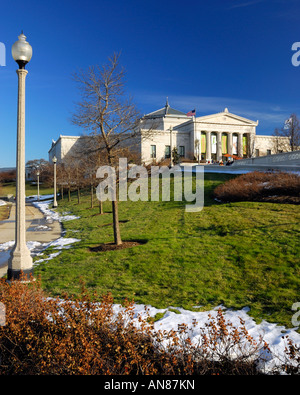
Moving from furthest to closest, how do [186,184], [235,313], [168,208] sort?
1. [186,184]
2. [168,208]
3. [235,313]

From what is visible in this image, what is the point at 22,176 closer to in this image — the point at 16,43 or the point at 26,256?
the point at 26,256

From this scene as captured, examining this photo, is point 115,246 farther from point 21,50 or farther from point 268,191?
point 268,191

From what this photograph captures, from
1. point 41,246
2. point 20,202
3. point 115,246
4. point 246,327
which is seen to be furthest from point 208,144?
point 246,327

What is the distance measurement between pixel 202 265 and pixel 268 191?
33.4ft

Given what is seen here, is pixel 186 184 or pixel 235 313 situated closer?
pixel 235 313

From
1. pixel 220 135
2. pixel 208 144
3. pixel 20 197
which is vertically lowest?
pixel 20 197

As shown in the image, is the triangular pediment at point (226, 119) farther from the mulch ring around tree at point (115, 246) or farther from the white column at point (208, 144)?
the mulch ring around tree at point (115, 246)

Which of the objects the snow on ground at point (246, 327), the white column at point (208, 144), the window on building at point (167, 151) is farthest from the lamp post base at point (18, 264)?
the white column at point (208, 144)

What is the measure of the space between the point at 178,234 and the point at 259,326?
6.78m

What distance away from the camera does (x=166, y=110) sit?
93312 mm

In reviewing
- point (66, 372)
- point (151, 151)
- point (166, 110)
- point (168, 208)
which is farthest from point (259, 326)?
point (166, 110)

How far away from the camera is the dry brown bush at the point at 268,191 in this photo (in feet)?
53.4

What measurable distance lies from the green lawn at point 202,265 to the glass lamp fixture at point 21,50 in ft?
19.1

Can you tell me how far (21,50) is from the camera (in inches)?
282
